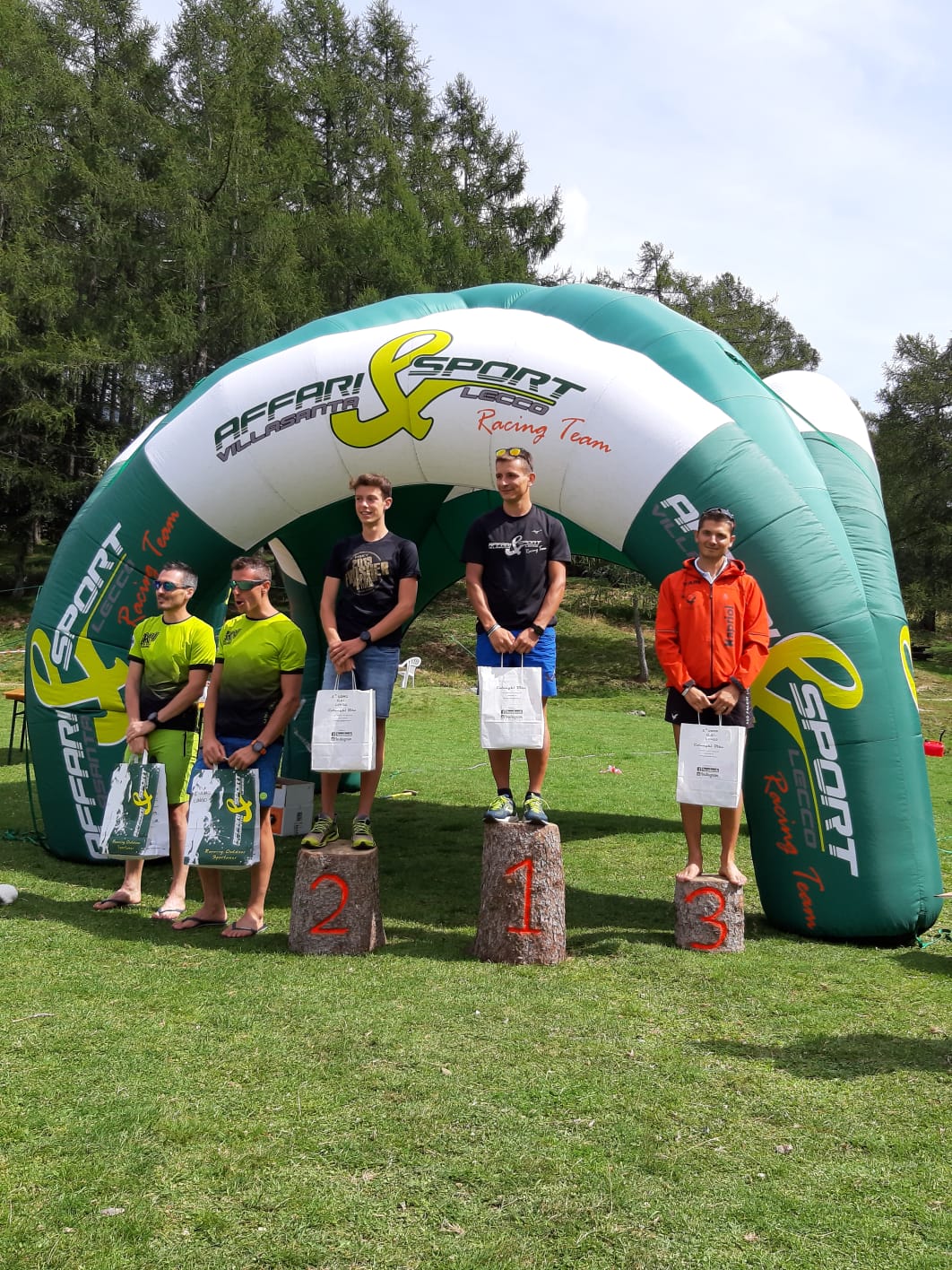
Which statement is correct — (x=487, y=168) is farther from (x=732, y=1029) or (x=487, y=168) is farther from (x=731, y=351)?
(x=732, y=1029)

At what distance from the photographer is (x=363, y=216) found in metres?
23.2

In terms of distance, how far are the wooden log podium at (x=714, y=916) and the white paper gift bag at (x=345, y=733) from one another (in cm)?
153

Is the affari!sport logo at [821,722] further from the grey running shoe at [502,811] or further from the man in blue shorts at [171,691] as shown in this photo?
the man in blue shorts at [171,691]

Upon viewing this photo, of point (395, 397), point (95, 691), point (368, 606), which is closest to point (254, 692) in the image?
point (368, 606)

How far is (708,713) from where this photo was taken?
4453mm

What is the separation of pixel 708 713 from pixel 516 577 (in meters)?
1.06

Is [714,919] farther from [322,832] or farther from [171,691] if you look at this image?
[171,691]

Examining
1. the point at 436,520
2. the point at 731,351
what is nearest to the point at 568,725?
the point at 436,520

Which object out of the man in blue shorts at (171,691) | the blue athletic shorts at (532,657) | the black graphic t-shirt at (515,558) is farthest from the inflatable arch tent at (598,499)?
the man in blue shorts at (171,691)

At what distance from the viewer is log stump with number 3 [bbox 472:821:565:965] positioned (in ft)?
13.5

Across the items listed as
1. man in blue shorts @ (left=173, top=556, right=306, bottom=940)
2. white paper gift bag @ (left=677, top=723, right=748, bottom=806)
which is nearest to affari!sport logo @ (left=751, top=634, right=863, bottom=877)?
white paper gift bag @ (left=677, top=723, right=748, bottom=806)

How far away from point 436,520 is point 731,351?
3.54 metres

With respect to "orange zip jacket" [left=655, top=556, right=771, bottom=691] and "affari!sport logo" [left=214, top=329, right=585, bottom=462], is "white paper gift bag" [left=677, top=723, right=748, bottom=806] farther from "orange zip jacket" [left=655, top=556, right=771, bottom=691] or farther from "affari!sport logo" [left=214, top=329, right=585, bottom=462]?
"affari!sport logo" [left=214, top=329, right=585, bottom=462]

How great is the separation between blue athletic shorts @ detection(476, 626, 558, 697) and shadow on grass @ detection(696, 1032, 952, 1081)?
169 cm
